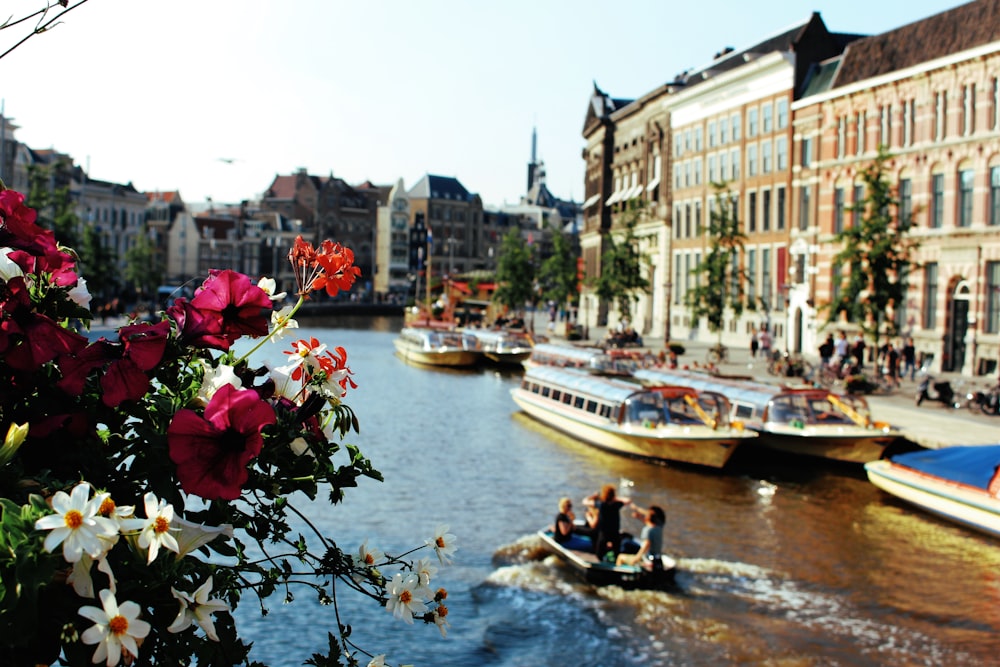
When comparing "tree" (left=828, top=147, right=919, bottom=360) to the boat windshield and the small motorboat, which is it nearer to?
the boat windshield

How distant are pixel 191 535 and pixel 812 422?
29.7 metres

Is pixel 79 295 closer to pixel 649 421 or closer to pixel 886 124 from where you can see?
pixel 649 421

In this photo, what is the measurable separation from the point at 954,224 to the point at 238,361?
4538 centimetres

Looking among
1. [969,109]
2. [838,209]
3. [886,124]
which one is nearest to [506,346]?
[838,209]

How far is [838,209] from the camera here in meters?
55.6

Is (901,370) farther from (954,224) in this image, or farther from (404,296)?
(404,296)

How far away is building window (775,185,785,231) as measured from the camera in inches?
2426

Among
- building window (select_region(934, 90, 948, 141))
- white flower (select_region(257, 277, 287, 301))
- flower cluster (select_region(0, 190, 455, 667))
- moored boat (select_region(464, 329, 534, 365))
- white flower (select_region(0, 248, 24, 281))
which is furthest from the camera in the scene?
moored boat (select_region(464, 329, 534, 365))

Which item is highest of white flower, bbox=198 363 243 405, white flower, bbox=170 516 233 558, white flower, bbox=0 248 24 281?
white flower, bbox=0 248 24 281

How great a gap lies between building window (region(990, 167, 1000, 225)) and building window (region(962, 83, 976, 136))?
206 cm

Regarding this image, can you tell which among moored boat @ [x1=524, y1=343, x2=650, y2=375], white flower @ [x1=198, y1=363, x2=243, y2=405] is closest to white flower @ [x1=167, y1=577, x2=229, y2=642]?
white flower @ [x1=198, y1=363, x2=243, y2=405]

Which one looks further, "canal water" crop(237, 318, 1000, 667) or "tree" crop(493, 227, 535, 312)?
"tree" crop(493, 227, 535, 312)

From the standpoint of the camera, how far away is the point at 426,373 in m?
64.1

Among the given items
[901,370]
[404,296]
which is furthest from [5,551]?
[404,296]
